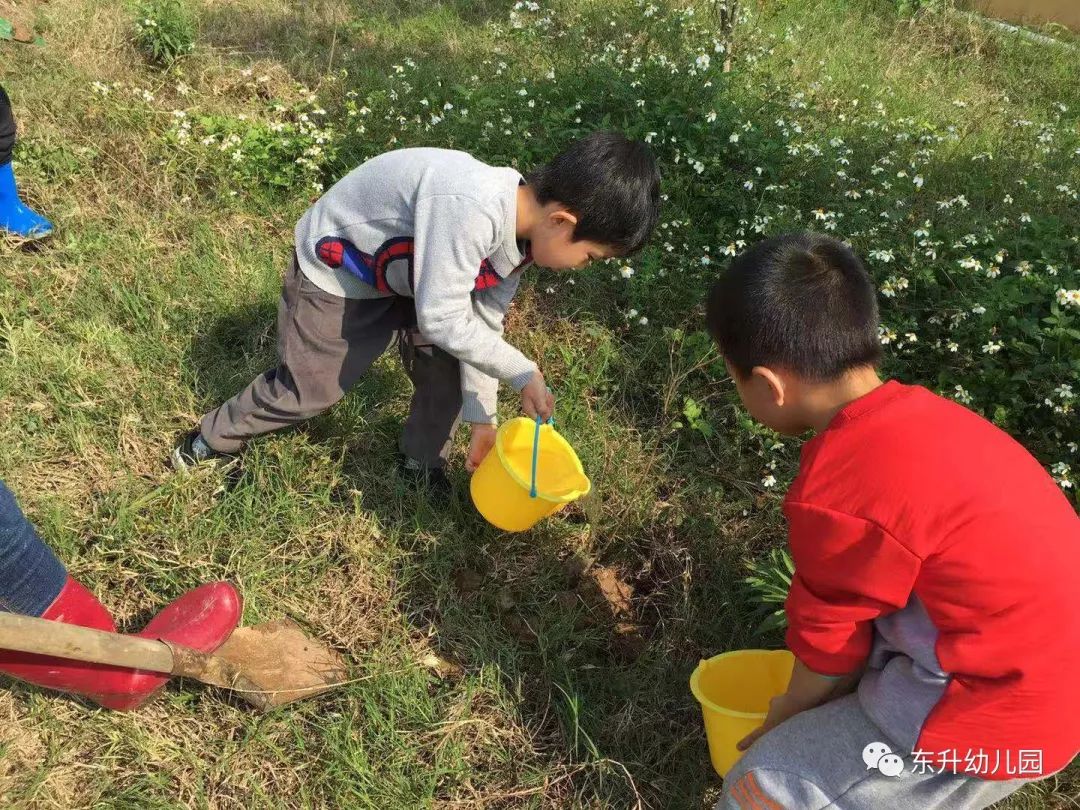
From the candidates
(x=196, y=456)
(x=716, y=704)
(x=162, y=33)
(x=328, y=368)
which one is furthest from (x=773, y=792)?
(x=162, y=33)

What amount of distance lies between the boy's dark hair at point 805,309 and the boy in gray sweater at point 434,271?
487 mm

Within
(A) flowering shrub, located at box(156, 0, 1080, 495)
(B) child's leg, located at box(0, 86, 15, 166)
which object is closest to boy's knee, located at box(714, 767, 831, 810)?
(A) flowering shrub, located at box(156, 0, 1080, 495)

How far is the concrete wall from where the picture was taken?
19.7 feet

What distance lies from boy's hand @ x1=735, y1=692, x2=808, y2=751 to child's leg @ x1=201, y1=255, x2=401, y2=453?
138cm

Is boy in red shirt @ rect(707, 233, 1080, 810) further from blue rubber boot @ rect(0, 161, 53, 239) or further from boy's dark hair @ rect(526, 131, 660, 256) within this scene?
blue rubber boot @ rect(0, 161, 53, 239)

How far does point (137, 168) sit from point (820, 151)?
9.69ft

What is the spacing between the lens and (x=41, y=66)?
396 centimetres

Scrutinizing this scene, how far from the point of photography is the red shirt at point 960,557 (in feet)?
4.07

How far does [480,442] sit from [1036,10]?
627cm

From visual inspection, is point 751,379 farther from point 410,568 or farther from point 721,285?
point 410,568

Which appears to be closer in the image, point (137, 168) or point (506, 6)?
point (137, 168)

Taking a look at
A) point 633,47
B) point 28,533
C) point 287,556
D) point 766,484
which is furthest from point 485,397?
point 633,47

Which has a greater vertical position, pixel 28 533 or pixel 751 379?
pixel 751 379

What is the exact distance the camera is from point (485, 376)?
7.32 ft
